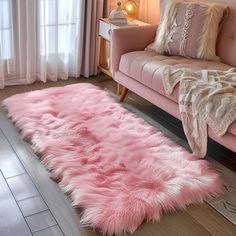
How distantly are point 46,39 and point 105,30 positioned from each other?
0.52m

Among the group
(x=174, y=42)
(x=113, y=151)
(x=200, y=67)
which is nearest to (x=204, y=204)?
(x=113, y=151)

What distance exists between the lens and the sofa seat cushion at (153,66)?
250cm

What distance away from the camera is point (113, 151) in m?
2.26

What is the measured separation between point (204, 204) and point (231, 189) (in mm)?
214

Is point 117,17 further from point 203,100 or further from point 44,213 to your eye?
point 44,213

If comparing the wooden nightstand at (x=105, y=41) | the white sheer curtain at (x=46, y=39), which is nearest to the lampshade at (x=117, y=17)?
the wooden nightstand at (x=105, y=41)

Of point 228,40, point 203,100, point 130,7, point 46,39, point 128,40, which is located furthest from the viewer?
point 130,7

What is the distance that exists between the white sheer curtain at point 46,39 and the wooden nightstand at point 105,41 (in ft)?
0.33

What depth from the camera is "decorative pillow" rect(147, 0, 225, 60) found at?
2645 mm

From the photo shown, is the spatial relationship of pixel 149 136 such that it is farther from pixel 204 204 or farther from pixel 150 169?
pixel 204 204

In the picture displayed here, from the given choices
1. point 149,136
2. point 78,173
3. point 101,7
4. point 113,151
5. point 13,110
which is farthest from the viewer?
point 101,7

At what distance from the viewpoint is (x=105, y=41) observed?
339 centimetres

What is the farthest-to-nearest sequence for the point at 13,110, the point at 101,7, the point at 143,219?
1. the point at 101,7
2. the point at 13,110
3. the point at 143,219

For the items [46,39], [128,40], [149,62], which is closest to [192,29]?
[149,62]
